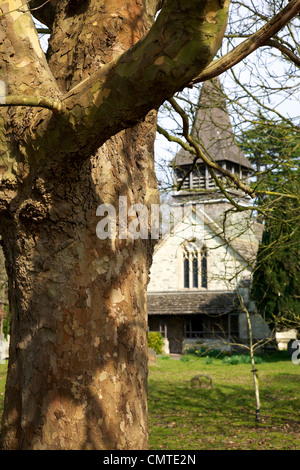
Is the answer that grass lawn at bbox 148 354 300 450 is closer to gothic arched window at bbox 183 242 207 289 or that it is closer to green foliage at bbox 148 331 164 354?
green foliage at bbox 148 331 164 354

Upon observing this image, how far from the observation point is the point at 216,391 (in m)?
14.5

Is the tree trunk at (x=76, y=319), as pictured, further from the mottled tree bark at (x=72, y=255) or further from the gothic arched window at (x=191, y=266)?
the gothic arched window at (x=191, y=266)

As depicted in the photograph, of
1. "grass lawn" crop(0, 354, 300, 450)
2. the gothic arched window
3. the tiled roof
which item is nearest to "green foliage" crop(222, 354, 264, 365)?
"grass lawn" crop(0, 354, 300, 450)

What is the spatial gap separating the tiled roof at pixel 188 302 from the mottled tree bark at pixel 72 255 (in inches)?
962

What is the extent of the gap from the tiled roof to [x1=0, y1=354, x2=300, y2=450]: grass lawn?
745cm

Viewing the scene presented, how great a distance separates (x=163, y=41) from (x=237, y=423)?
9954 millimetres

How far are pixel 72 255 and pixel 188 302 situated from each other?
26.1 m

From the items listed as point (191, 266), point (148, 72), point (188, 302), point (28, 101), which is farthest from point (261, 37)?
point (191, 266)

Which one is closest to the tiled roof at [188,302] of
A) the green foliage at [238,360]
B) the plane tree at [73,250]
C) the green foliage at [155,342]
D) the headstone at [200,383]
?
the green foliage at [155,342]

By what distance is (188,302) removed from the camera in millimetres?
28219

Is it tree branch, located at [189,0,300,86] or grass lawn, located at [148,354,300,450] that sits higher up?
tree branch, located at [189,0,300,86]

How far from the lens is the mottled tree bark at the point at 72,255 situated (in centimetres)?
231

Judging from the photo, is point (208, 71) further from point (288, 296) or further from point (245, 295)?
point (245, 295)

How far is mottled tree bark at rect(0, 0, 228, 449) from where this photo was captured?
2.31m
